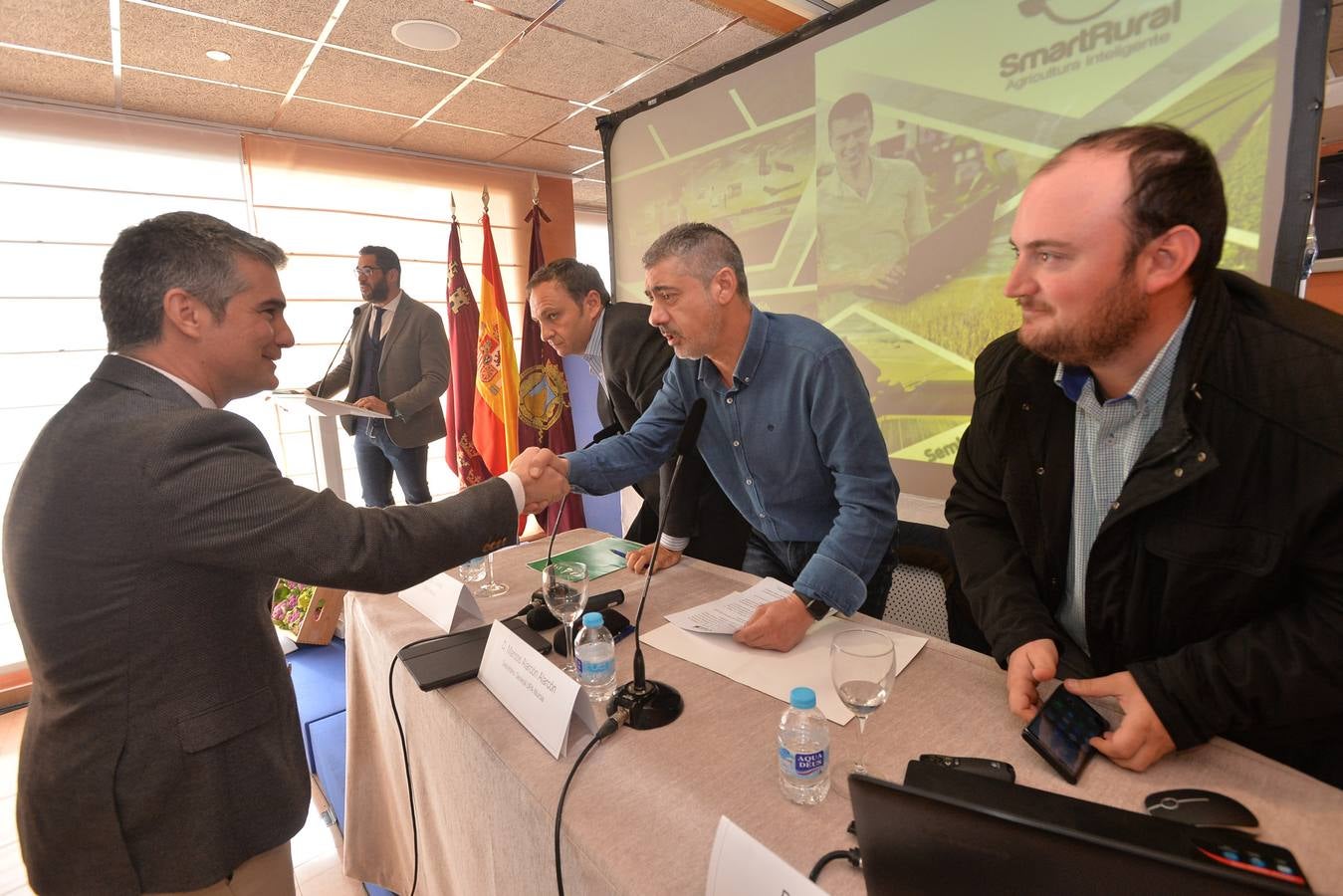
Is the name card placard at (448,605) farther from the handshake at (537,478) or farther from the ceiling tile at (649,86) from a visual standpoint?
the ceiling tile at (649,86)

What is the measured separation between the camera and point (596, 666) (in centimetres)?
106

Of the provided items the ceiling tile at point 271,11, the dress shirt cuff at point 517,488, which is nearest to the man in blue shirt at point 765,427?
the dress shirt cuff at point 517,488

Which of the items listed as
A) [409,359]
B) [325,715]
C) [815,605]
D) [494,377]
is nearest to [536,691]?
[815,605]

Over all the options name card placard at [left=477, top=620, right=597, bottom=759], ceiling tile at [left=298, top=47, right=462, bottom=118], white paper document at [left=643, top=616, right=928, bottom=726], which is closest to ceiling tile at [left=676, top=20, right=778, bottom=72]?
ceiling tile at [left=298, top=47, right=462, bottom=118]

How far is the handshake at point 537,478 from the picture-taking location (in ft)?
4.80

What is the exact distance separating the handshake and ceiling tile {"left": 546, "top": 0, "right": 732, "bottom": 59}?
2.26 meters

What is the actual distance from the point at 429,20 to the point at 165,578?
8.88 feet

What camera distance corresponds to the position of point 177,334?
1082 mm

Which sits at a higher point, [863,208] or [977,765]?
[863,208]

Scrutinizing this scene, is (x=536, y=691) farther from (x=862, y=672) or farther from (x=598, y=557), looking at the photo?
(x=598, y=557)

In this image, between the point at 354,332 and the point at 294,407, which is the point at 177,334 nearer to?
the point at 294,407

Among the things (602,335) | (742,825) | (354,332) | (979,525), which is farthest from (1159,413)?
(354,332)

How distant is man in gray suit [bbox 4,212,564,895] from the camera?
950 millimetres

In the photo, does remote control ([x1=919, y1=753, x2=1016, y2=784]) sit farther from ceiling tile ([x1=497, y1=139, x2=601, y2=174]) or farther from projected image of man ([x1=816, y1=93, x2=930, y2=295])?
ceiling tile ([x1=497, y1=139, x2=601, y2=174])
